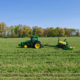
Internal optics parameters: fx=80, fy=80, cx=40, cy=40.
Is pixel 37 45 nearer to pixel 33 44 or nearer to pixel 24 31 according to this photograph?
pixel 33 44

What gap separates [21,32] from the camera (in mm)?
77375

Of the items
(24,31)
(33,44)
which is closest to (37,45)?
(33,44)

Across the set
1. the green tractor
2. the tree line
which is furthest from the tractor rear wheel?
the tree line

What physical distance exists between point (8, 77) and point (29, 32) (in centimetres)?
7922

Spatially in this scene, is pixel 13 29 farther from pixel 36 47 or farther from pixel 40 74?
pixel 40 74

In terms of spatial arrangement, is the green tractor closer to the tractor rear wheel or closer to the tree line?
the tractor rear wheel

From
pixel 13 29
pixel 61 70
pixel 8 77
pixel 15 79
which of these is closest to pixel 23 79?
pixel 15 79

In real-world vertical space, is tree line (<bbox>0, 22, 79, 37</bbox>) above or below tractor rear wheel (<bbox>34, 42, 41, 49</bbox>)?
above

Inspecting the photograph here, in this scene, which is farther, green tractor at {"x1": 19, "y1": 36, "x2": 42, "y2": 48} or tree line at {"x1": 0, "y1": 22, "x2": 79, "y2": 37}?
tree line at {"x1": 0, "y1": 22, "x2": 79, "y2": 37}

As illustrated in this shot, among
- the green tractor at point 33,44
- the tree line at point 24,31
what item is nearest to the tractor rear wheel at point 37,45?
the green tractor at point 33,44

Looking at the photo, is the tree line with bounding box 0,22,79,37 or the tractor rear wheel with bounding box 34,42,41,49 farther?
the tree line with bounding box 0,22,79,37

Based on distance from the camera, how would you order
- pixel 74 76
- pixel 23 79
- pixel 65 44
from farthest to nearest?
pixel 65 44
pixel 74 76
pixel 23 79

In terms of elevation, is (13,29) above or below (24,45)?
above

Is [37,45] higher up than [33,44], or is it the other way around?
[33,44]
